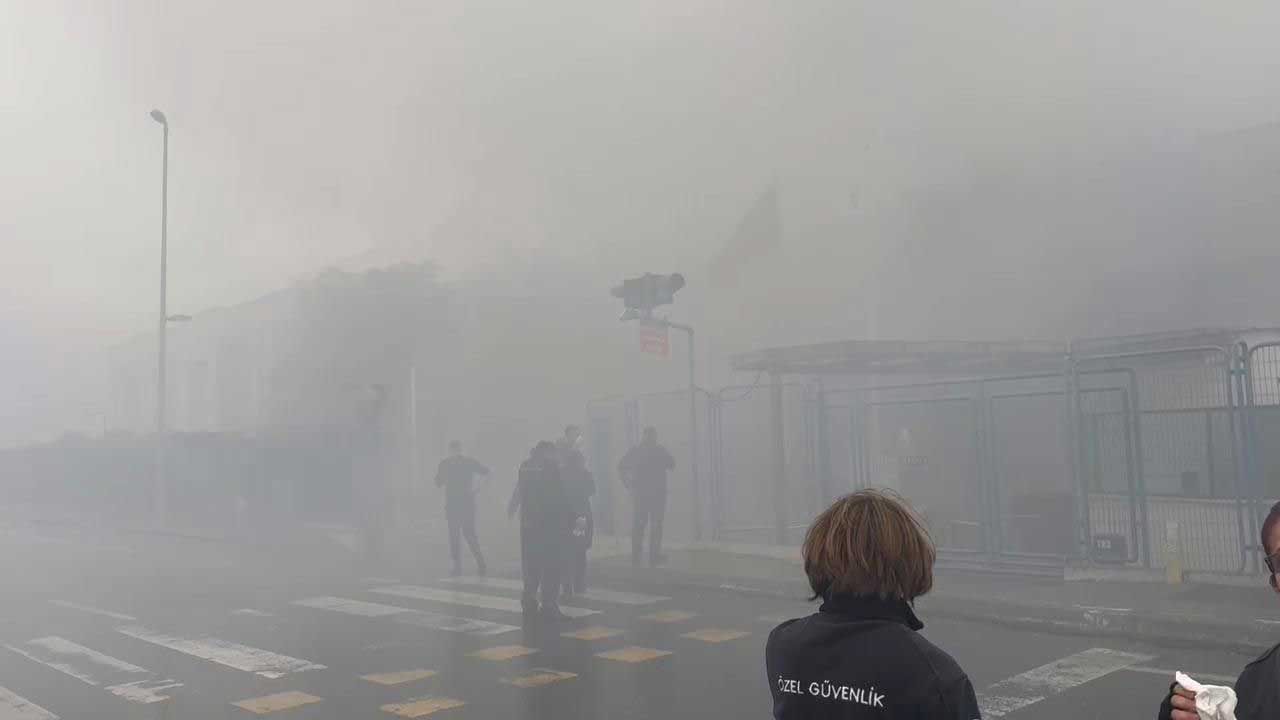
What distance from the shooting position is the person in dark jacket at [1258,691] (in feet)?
5.07

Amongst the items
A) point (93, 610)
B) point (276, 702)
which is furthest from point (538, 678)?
point (93, 610)

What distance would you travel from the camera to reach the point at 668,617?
8.31 metres

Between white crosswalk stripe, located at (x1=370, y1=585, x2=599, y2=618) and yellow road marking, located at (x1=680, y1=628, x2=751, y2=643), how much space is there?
1.30 meters

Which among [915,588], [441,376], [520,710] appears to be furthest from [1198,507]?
[441,376]

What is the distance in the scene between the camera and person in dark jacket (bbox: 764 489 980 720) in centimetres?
166

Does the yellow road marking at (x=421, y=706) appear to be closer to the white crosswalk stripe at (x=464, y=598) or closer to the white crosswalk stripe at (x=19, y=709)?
the white crosswalk stripe at (x=19, y=709)

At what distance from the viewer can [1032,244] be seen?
2519 cm

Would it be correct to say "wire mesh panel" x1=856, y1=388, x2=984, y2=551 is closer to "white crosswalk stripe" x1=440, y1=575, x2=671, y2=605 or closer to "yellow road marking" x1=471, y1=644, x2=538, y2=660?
"white crosswalk stripe" x1=440, y1=575, x2=671, y2=605

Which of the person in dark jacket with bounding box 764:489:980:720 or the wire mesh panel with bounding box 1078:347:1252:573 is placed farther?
the wire mesh panel with bounding box 1078:347:1252:573

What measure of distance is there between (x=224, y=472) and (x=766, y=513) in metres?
11.0

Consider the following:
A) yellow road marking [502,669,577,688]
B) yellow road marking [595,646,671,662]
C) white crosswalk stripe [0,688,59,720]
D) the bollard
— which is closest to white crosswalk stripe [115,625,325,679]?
white crosswalk stripe [0,688,59,720]

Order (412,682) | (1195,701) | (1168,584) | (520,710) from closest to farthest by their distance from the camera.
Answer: (1195,701) < (520,710) < (412,682) < (1168,584)

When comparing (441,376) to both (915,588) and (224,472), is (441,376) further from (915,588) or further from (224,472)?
(915,588)

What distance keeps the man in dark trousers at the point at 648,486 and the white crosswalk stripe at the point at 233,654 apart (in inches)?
188
